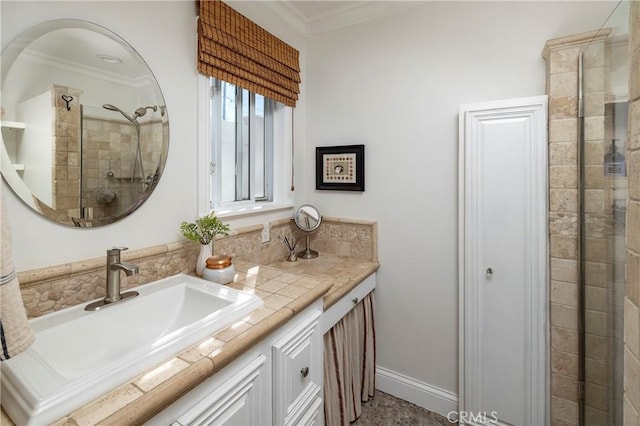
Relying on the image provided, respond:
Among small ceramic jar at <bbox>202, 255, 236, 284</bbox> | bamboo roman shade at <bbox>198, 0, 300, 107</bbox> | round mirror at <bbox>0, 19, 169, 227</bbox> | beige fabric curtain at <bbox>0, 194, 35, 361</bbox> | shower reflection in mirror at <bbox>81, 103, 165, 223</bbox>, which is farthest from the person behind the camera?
bamboo roman shade at <bbox>198, 0, 300, 107</bbox>

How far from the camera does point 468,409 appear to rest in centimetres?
165

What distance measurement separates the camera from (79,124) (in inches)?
41.2

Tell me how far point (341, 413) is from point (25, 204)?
5.54ft

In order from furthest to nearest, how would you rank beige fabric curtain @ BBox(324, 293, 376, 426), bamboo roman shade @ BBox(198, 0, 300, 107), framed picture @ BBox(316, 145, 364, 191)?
framed picture @ BBox(316, 145, 364, 191), beige fabric curtain @ BBox(324, 293, 376, 426), bamboo roman shade @ BBox(198, 0, 300, 107)

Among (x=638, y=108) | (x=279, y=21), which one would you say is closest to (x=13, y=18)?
(x=279, y=21)

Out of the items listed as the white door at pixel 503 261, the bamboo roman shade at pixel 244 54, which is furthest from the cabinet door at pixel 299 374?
the bamboo roman shade at pixel 244 54

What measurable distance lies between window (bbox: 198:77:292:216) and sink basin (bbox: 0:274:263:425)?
54cm

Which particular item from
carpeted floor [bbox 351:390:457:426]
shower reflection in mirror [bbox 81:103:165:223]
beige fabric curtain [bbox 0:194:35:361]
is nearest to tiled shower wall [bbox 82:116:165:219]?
shower reflection in mirror [bbox 81:103:165:223]

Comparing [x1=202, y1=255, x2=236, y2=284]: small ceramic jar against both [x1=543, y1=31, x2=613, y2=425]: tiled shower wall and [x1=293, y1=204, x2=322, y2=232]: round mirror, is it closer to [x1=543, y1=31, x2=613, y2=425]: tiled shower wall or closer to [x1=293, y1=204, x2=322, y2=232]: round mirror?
[x1=293, y1=204, x2=322, y2=232]: round mirror

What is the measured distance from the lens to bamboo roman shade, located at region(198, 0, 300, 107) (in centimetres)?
143

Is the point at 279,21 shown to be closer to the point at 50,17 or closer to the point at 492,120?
the point at 50,17

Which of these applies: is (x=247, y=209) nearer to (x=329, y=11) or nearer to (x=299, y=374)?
(x=299, y=374)

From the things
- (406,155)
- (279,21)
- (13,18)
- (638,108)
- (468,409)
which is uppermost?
(279,21)

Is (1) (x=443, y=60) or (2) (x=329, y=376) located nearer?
(2) (x=329, y=376)
